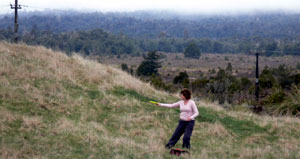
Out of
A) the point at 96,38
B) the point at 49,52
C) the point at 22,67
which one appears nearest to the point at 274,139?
the point at 22,67

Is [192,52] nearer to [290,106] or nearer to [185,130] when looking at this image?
[290,106]

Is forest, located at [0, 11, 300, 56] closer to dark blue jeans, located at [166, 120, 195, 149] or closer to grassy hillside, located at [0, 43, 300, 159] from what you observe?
grassy hillside, located at [0, 43, 300, 159]

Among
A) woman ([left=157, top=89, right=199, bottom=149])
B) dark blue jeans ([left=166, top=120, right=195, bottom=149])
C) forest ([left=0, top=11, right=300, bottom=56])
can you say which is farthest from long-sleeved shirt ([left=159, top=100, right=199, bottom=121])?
forest ([left=0, top=11, right=300, bottom=56])

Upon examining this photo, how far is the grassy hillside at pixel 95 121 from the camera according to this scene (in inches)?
286

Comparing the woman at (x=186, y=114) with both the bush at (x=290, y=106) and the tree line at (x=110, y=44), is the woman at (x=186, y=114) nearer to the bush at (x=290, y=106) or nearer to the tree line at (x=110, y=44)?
the bush at (x=290, y=106)

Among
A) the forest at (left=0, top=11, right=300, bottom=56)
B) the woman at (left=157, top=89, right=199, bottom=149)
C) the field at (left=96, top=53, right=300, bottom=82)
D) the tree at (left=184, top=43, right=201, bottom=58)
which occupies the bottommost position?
the field at (left=96, top=53, right=300, bottom=82)

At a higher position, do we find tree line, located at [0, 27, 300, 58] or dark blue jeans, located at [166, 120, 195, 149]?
tree line, located at [0, 27, 300, 58]

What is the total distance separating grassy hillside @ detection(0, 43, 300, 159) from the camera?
7.26 m

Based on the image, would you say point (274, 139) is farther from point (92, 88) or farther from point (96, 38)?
point (96, 38)

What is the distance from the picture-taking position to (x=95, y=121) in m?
9.72

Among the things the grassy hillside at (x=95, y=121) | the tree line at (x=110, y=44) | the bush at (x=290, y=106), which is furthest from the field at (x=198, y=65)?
the grassy hillside at (x=95, y=121)

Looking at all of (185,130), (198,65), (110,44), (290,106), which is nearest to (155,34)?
(110,44)

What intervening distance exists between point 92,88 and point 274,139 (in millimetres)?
6293

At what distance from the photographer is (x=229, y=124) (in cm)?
1127
